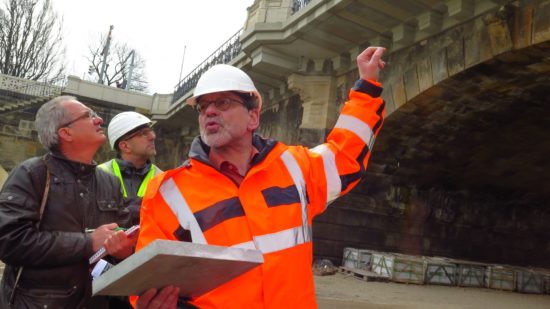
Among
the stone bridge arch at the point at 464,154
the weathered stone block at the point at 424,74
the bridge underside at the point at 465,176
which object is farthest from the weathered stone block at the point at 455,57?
the weathered stone block at the point at 424,74

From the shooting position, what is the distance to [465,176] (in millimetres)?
12648

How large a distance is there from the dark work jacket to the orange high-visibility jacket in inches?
22.5

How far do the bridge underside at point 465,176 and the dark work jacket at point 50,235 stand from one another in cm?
604

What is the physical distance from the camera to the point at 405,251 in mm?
12367

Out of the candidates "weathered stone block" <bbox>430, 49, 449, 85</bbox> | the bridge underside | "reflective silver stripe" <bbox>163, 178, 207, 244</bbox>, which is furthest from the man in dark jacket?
"weathered stone block" <bbox>430, 49, 449, 85</bbox>

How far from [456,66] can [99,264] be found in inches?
248

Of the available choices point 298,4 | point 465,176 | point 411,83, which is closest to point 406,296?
point 411,83

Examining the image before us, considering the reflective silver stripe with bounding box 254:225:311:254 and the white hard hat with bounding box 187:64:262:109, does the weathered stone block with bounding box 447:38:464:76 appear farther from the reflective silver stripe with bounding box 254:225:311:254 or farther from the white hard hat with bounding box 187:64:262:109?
the reflective silver stripe with bounding box 254:225:311:254

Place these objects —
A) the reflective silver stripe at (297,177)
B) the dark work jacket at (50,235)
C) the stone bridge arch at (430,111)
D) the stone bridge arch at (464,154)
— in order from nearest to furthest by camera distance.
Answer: the reflective silver stripe at (297,177) → the dark work jacket at (50,235) → the stone bridge arch at (464,154) → the stone bridge arch at (430,111)

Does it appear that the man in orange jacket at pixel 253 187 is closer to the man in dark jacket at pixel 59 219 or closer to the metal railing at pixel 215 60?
the man in dark jacket at pixel 59 219

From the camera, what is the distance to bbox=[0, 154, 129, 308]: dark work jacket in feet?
6.90

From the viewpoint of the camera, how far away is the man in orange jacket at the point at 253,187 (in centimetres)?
178

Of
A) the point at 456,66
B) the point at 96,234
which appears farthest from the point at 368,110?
the point at 456,66

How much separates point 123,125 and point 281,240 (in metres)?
2.45
